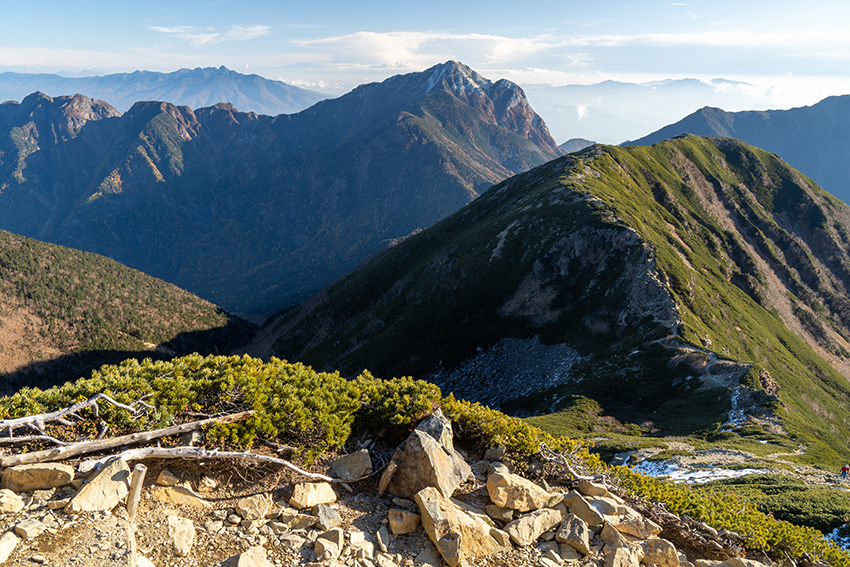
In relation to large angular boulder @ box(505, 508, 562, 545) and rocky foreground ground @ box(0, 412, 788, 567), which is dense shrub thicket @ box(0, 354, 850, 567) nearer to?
rocky foreground ground @ box(0, 412, 788, 567)

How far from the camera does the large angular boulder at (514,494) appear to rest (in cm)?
1325

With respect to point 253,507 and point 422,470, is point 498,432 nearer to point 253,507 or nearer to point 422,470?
point 422,470

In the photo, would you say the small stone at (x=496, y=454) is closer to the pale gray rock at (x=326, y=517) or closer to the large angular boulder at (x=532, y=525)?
the large angular boulder at (x=532, y=525)

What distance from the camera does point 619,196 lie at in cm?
11144

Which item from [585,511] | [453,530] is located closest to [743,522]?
[585,511]

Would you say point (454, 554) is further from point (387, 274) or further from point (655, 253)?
point (387, 274)

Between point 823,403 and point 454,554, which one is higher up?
point 454,554

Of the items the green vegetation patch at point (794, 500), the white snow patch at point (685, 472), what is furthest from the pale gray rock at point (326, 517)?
the white snow patch at point (685, 472)

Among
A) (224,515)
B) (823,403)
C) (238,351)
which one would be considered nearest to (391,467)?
(224,515)

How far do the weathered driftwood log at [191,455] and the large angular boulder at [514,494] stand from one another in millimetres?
4859

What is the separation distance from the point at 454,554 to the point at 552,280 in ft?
276

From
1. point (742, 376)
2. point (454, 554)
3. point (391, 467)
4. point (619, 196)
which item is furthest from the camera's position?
point (619, 196)

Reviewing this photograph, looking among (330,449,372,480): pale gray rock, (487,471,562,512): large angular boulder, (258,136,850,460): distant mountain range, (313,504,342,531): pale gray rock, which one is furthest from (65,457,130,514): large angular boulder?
(258,136,850,460): distant mountain range

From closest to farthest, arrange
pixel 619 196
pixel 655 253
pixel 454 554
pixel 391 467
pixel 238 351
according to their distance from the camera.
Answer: pixel 454 554, pixel 391 467, pixel 655 253, pixel 619 196, pixel 238 351
